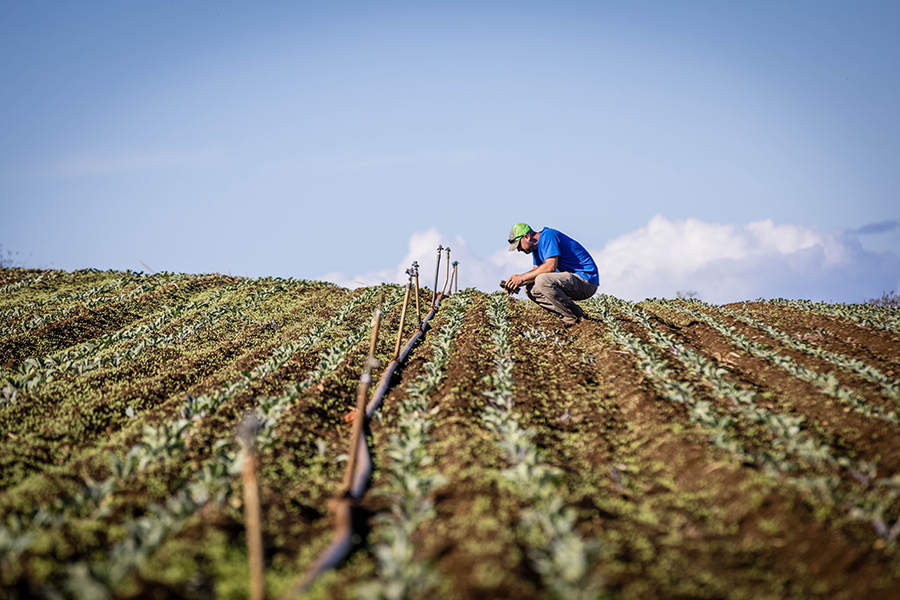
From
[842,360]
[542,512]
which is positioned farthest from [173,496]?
[842,360]

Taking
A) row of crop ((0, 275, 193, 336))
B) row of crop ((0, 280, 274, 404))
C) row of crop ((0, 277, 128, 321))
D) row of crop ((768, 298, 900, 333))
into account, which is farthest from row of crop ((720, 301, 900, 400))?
row of crop ((0, 277, 128, 321))

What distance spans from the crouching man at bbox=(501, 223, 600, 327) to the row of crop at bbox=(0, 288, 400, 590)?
13.5 ft

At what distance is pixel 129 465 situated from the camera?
12.9 feet

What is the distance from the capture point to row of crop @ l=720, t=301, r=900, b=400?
5.61 metres

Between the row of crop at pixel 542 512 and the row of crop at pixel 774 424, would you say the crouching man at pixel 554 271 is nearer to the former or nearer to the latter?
the row of crop at pixel 774 424

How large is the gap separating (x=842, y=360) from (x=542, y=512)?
248 inches

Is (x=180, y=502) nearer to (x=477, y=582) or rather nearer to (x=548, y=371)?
(x=477, y=582)

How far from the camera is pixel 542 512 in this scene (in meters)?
3.03

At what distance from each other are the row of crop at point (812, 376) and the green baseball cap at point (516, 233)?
13.0ft

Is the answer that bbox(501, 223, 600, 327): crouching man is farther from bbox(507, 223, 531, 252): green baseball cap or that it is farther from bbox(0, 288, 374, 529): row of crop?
bbox(0, 288, 374, 529): row of crop

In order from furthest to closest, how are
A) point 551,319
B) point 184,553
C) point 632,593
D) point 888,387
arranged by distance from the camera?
point 551,319 < point 888,387 < point 184,553 < point 632,593

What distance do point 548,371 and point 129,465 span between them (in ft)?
16.1

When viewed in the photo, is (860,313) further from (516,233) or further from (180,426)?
(180,426)

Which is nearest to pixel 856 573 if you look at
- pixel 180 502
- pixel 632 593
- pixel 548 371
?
pixel 632 593
